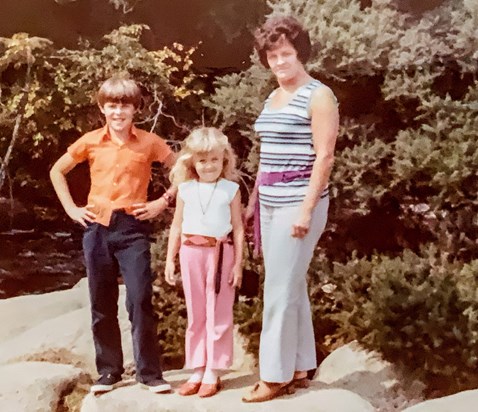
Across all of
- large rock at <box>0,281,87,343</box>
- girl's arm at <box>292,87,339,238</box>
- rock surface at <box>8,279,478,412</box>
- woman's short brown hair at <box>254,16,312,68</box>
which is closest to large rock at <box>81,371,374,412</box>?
rock surface at <box>8,279,478,412</box>

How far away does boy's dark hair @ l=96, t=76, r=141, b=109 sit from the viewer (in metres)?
1.44

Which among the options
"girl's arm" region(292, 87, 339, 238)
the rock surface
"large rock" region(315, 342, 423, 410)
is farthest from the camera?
"large rock" region(315, 342, 423, 410)

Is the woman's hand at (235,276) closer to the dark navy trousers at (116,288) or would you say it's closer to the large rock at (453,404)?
the dark navy trousers at (116,288)

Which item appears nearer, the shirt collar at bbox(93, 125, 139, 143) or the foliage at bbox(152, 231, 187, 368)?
the shirt collar at bbox(93, 125, 139, 143)

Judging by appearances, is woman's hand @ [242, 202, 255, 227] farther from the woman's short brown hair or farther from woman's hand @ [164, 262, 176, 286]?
the woman's short brown hair

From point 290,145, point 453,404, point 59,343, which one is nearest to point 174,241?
point 290,145

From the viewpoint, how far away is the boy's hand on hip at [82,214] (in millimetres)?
1437

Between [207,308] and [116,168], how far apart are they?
0.30m

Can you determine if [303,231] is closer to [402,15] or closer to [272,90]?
[272,90]

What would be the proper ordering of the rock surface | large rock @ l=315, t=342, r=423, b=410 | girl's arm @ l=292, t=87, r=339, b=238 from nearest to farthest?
girl's arm @ l=292, t=87, r=339, b=238
the rock surface
large rock @ l=315, t=342, r=423, b=410

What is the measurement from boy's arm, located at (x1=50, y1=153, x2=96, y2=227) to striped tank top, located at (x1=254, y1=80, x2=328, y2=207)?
1.11ft

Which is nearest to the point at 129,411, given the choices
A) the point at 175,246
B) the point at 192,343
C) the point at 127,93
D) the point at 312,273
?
the point at 192,343

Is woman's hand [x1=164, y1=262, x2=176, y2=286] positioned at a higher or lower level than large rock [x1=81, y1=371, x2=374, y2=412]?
higher

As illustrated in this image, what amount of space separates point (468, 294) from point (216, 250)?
1.69 ft
